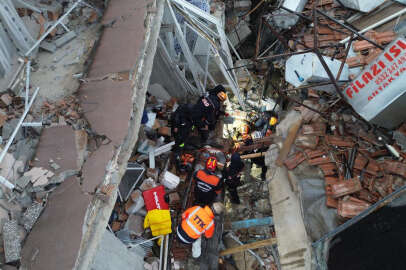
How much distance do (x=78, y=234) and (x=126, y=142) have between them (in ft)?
3.74

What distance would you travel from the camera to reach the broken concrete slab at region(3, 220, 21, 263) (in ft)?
9.07

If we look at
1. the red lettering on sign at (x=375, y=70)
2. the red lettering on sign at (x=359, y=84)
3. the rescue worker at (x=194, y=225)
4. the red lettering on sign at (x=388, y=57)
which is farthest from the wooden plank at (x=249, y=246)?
the red lettering on sign at (x=388, y=57)

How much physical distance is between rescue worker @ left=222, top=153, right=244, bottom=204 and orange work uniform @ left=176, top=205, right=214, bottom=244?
4.61 ft

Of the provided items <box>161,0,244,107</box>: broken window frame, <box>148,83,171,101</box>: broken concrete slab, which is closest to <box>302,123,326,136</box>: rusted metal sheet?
<box>161,0,244,107</box>: broken window frame

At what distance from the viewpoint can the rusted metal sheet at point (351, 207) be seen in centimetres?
436

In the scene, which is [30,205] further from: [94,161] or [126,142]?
[126,142]

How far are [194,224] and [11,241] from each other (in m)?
2.95

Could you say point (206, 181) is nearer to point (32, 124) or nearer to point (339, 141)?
point (339, 141)

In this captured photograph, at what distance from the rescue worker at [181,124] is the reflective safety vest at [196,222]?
6.35 ft

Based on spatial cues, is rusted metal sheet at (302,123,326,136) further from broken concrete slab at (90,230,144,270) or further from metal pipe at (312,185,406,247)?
broken concrete slab at (90,230,144,270)

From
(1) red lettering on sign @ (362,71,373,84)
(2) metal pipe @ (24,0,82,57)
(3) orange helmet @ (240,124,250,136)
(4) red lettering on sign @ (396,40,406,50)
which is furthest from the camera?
(3) orange helmet @ (240,124,250,136)

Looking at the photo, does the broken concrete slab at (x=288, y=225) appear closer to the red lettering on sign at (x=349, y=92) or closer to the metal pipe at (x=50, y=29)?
the red lettering on sign at (x=349, y=92)

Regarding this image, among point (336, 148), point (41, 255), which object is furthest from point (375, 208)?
point (41, 255)

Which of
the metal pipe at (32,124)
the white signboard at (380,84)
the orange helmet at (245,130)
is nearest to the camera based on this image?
the metal pipe at (32,124)
